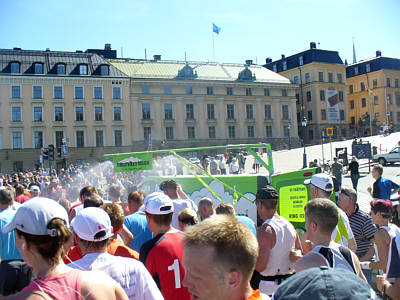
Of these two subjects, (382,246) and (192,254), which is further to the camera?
(382,246)

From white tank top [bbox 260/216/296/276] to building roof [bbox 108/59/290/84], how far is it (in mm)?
54932

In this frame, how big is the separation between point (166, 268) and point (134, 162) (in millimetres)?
8833

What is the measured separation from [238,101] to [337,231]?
6000cm

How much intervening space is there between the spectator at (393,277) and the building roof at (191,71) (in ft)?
182

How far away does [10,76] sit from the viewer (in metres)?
50.6

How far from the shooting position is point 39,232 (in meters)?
2.32

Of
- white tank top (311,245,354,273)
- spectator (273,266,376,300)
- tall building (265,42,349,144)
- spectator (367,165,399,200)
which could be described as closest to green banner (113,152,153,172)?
spectator (367,165,399,200)

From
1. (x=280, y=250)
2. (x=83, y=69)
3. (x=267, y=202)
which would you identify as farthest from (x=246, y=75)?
(x=280, y=250)

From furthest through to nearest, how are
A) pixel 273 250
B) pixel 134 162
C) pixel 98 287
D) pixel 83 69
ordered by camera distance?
pixel 83 69, pixel 134 162, pixel 273 250, pixel 98 287

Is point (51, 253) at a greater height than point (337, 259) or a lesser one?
greater

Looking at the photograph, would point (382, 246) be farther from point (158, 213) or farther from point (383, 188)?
point (383, 188)

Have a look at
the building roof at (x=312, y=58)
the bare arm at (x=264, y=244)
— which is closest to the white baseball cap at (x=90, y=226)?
the bare arm at (x=264, y=244)

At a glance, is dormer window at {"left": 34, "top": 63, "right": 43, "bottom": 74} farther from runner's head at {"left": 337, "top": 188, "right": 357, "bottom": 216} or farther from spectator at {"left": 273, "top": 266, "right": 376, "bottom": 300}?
spectator at {"left": 273, "top": 266, "right": 376, "bottom": 300}

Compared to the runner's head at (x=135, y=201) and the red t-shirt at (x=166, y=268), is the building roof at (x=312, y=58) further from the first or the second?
the red t-shirt at (x=166, y=268)
